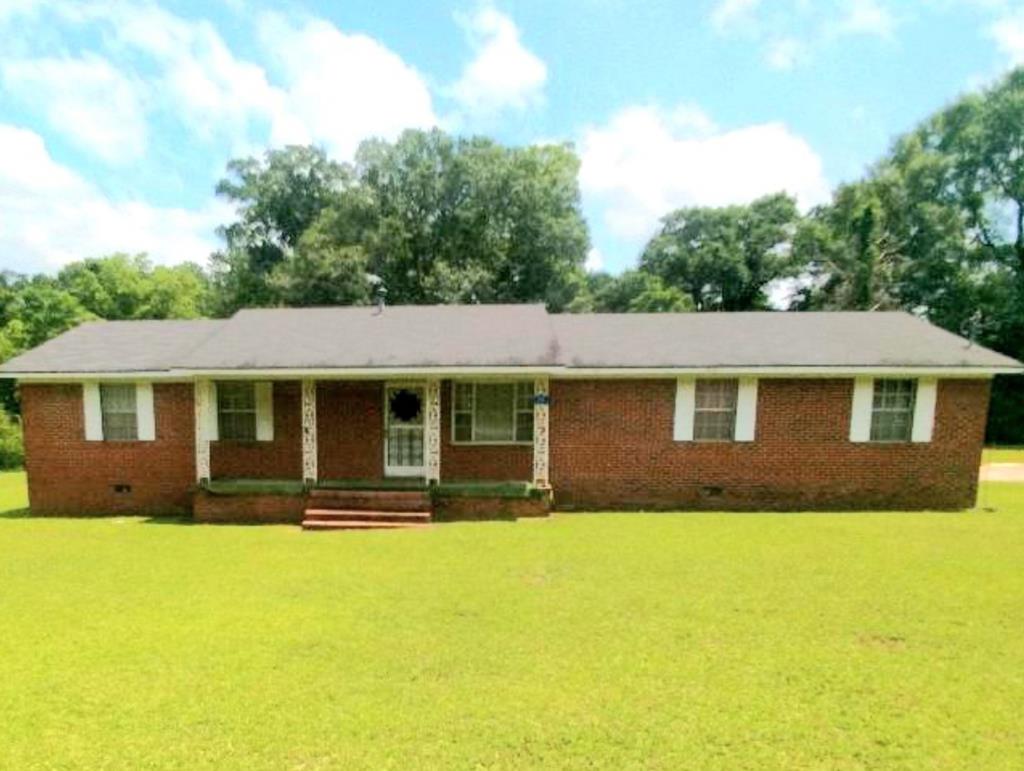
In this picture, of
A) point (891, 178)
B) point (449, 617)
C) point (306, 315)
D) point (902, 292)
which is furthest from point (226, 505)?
point (891, 178)

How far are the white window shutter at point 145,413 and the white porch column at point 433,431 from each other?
594cm

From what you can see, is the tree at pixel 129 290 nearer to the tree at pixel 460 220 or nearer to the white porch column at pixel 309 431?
the tree at pixel 460 220

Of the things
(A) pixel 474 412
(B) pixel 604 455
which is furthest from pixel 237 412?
(B) pixel 604 455

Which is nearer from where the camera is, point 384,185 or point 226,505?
point 226,505

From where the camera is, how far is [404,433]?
11.8 m

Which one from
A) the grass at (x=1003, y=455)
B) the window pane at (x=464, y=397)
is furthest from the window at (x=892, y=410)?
the grass at (x=1003, y=455)

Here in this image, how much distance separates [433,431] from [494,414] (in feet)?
4.82

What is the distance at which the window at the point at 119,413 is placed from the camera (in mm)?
11633

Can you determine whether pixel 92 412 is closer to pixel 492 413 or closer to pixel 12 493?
pixel 12 493

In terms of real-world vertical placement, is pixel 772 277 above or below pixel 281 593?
above

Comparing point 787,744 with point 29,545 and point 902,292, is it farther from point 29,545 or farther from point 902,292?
point 902,292

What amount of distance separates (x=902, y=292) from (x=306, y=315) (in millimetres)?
30749

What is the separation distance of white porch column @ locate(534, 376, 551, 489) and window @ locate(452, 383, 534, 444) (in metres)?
0.72

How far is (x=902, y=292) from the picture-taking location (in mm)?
29453
